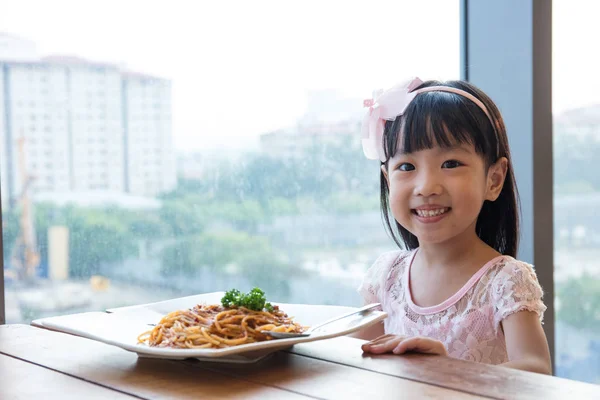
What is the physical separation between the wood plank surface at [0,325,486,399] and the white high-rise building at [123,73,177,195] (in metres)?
1.05

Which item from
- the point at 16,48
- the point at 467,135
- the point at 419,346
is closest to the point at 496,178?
the point at 467,135

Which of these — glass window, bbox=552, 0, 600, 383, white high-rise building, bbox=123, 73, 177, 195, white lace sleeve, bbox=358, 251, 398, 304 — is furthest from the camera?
glass window, bbox=552, 0, 600, 383

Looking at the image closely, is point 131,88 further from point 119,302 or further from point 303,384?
point 303,384

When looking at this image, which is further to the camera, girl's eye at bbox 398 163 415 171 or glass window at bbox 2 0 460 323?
glass window at bbox 2 0 460 323

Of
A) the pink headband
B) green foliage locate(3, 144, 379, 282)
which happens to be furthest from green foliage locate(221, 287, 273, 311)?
green foliage locate(3, 144, 379, 282)

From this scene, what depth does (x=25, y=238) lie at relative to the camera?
6.42ft

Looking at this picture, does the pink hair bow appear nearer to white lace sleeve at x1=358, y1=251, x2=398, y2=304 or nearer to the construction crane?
white lace sleeve at x1=358, y1=251, x2=398, y2=304

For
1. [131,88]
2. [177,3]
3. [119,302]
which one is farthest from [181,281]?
[177,3]

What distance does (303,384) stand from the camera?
3.15ft

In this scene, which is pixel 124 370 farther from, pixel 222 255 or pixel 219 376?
pixel 222 255

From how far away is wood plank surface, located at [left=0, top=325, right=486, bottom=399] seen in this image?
92cm

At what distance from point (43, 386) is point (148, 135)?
4.44 feet

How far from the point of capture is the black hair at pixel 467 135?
1516mm

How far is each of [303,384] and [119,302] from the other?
133cm
